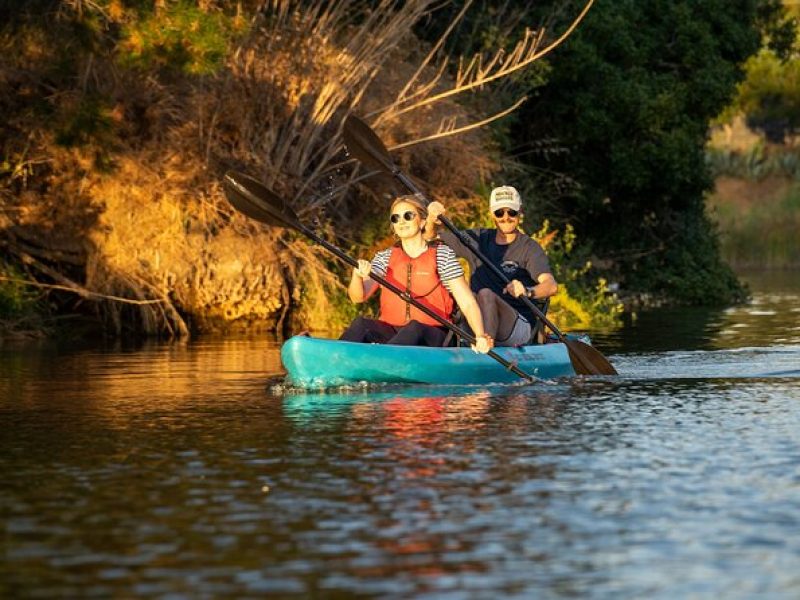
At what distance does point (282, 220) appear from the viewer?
16578mm

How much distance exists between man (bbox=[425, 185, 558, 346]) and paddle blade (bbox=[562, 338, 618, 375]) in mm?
438

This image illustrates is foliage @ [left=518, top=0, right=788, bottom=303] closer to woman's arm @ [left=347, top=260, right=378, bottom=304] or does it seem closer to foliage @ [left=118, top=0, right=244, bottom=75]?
foliage @ [left=118, top=0, right=244, bottom=75]

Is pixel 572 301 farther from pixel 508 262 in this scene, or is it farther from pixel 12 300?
pixel 508 262

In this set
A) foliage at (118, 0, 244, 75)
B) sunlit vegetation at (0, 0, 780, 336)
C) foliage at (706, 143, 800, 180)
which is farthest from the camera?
foliage at (706, 143, 800, 180)

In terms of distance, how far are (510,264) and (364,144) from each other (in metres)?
2.44

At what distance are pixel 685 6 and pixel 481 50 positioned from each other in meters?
5.06

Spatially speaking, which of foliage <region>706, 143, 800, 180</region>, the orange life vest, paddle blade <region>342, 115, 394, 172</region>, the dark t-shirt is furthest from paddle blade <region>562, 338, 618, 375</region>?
foliage <region>706, 143, 800, 180</region>

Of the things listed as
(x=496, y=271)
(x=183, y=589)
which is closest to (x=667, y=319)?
(x=496, y=271)

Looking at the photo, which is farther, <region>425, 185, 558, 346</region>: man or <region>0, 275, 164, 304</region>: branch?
<region>0, 275, 164, 304</region>: branch

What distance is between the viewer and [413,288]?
51.9 ft

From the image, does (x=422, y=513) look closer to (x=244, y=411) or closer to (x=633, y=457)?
(x=633, y=457)

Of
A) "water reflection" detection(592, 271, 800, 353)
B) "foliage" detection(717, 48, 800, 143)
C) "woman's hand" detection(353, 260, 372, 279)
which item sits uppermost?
"foliage" detection(717, 48, 800, 143)

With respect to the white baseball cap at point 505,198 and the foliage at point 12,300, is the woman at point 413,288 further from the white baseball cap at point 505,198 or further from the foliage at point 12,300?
the foliage at point 12,300

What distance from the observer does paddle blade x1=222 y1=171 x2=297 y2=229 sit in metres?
16.6
